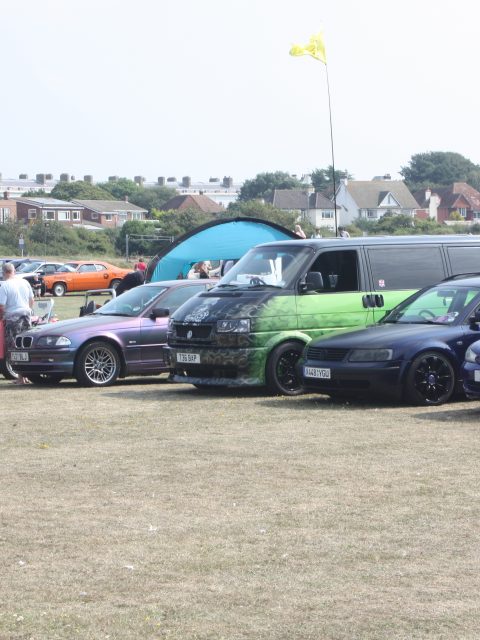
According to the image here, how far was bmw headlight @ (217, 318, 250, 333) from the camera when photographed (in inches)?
634

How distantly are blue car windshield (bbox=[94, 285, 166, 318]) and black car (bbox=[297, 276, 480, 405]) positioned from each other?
13.5ft

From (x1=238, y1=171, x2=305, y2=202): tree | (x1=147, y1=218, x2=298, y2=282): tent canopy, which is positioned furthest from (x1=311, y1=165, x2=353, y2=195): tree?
(x1=147, y1=218, x2=298, y2=282): tent canopy

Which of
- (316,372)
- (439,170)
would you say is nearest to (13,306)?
(316,372)

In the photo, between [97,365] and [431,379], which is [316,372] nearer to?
[431,379]

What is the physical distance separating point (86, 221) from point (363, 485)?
164680 mm

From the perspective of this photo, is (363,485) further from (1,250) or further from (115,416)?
(1,250)

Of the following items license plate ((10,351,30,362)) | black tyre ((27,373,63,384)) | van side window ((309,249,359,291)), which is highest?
van side window ((309,249,359,291))

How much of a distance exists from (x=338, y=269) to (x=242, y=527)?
897cm

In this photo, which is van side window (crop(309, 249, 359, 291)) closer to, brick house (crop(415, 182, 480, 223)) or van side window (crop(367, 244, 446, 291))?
van side window (crop(367, 244, 446, 291))

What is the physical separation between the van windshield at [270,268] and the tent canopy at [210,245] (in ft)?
40.6

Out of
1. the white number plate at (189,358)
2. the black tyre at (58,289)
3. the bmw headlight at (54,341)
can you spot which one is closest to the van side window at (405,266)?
the white number plate at (189,358)

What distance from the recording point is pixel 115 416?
47.9ft

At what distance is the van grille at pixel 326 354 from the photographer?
15.1 meters

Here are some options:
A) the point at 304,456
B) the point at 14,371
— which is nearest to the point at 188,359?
the point at 14,371
